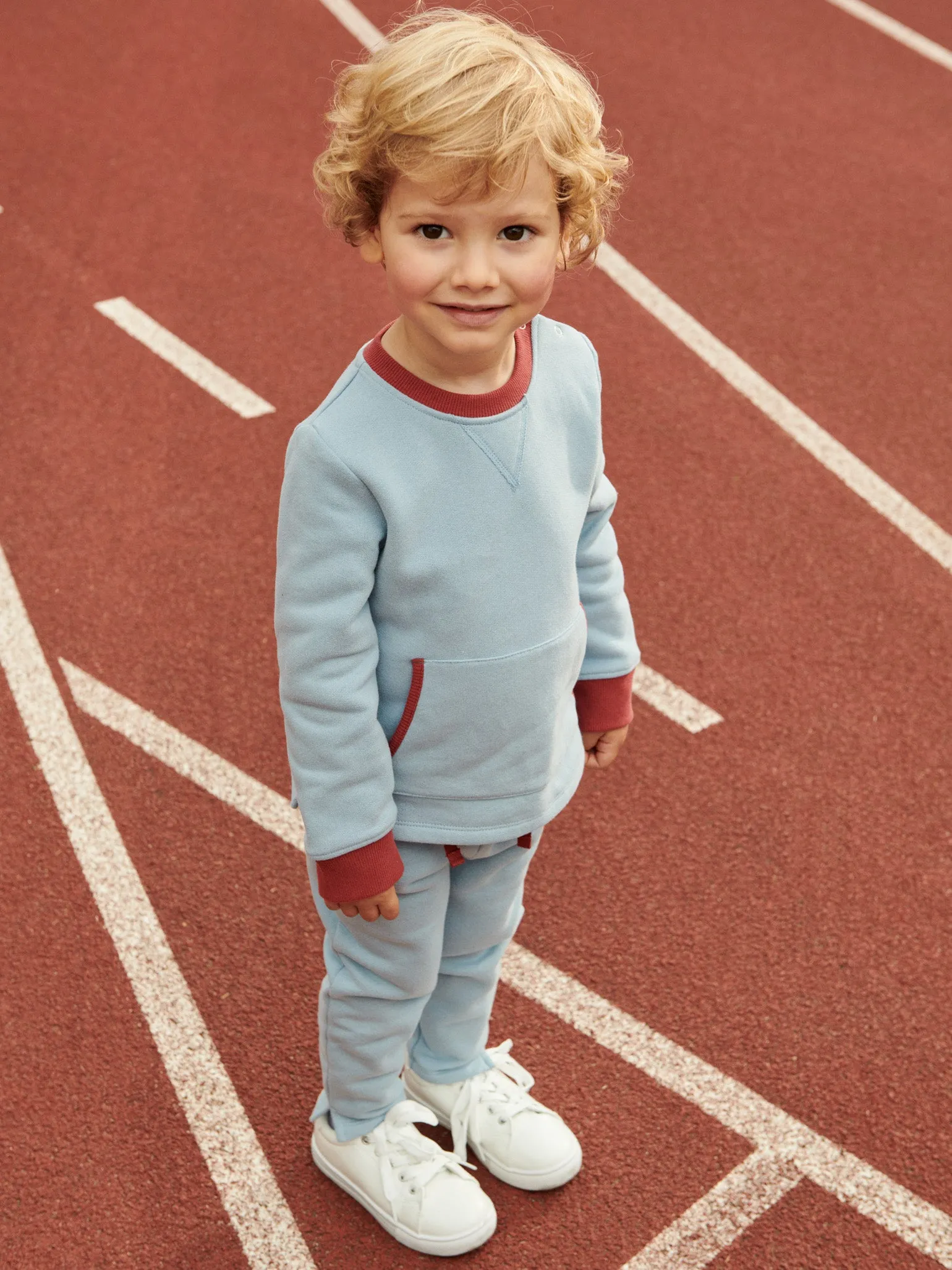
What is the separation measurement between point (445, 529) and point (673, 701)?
7.50 feet

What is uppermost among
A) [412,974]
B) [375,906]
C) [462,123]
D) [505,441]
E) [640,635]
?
[462,123]

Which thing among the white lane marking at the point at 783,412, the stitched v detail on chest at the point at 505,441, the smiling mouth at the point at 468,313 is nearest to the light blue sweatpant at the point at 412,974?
the stitched v detail on chest at the point at 505,441

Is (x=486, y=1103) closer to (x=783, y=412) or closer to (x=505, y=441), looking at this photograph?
(x=505, y=441)

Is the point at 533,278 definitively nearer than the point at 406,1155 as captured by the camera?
Yes

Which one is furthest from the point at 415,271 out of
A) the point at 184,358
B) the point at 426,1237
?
the point at 184,358

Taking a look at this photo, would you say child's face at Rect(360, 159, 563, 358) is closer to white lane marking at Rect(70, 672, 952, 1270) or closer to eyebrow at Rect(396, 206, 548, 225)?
eyebrow at Rect(396, 206, 548, 225)

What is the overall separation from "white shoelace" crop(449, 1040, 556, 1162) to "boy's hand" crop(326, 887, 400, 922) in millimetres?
845

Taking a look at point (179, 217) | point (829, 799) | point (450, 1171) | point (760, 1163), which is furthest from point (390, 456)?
point (179, 217)

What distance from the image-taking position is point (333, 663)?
216 centimetres

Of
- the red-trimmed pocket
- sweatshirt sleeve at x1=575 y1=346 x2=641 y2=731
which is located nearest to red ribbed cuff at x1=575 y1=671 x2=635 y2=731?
sweatshirt sleeve at x1=575 y1=346 x2=641 y2=731

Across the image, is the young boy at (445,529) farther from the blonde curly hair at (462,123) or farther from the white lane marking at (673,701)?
the white lane marking at (673,701)

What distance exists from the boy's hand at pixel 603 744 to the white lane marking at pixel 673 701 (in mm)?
1420

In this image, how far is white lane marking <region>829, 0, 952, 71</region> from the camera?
9008 mm

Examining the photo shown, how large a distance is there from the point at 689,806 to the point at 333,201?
2.32m
